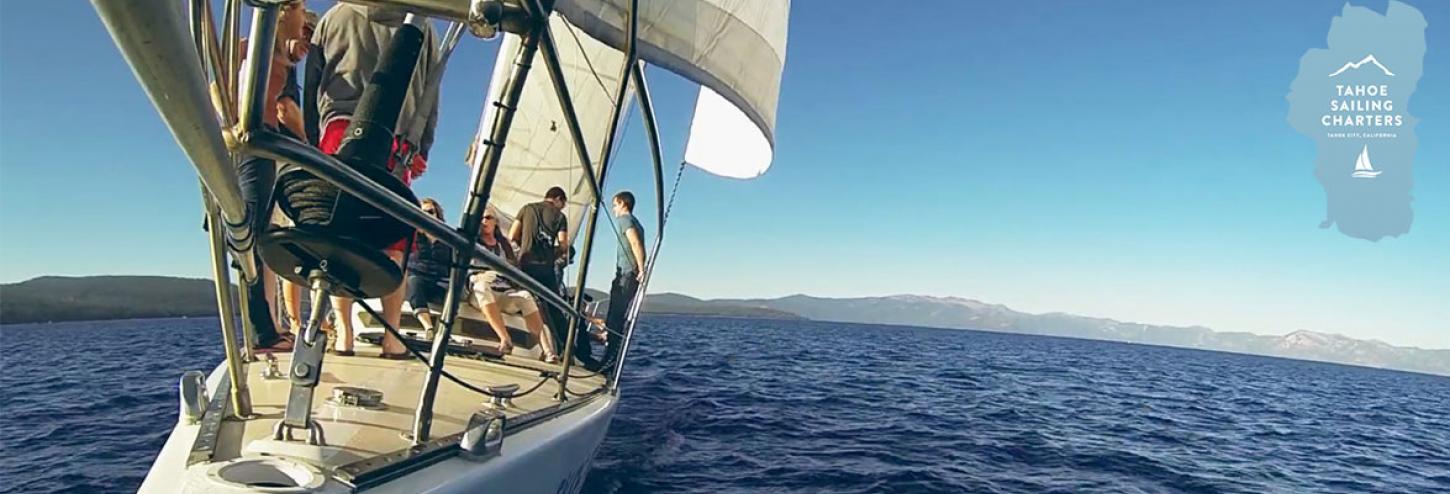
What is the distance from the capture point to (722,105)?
1003cm

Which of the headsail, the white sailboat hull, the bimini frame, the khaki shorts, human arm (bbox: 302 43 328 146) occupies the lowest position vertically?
the white sailboat hull

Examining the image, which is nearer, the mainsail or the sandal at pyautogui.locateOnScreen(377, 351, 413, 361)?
the mainsail

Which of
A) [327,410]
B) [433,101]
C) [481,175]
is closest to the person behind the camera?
[481,175]

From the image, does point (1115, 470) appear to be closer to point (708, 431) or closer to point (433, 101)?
point (708, 431)

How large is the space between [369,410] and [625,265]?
489 centimetres

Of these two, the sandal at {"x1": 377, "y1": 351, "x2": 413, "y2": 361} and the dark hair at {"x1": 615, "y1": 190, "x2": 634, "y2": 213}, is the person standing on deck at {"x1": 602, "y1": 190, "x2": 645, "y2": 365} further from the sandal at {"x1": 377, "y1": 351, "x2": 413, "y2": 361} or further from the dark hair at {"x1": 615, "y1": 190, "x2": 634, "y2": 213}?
the sandal at {"x1": 377, "y1": 351, "x2": 413, "y2": 361}

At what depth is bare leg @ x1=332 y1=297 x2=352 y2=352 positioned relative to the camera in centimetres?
491

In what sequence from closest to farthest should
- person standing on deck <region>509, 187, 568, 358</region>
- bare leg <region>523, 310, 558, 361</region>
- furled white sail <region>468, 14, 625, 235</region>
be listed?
person standing on deck <region>509, 187, 568, 358</region> → bare leg <region>523, 310, 558, 361</region> → furled white sail <region>468, 14, 625, 235</region>

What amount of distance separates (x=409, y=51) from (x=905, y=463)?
7.31 m

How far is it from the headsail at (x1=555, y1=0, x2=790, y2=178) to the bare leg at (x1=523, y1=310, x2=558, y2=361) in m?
2.65

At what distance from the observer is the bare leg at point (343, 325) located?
4.91 meters

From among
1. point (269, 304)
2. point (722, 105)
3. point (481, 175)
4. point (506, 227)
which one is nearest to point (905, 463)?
point (722, 105)

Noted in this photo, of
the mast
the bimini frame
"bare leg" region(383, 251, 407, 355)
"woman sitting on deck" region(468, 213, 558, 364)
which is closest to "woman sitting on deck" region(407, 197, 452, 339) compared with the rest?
"woman sitting on deck" region(468, 213, 558, 364)

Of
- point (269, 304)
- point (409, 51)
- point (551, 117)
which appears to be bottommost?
point (269, 304)
